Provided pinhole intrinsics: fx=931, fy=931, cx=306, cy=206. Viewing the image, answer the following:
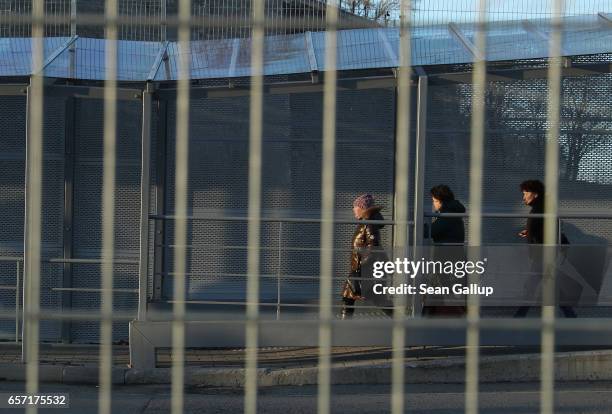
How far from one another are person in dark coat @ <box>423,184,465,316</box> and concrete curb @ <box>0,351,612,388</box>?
90 centimetres

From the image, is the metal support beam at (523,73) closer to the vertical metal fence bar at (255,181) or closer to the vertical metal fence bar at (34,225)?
the vertical metal fence bar at (255,181)

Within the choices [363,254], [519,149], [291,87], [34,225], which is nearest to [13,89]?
[291,87]

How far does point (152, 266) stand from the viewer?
9828 millimetres

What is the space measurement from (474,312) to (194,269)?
7344mm

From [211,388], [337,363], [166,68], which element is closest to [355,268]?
[337,363]

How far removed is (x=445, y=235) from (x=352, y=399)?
2.00 meters

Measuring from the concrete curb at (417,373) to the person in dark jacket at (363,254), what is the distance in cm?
59

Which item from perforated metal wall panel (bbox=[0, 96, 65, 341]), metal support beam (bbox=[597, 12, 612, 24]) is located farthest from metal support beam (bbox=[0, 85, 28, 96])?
metal support beam (bbox=[597, 12, 612, 24])

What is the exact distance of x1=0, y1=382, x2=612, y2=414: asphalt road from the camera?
22.4ft

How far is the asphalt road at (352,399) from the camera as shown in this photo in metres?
6.83

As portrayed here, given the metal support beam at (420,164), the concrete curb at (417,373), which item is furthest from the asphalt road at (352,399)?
the metal support beam at (420,164)

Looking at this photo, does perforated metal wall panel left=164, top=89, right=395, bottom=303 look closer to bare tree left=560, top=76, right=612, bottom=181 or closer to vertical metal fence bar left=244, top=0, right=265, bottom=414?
bare tree left=560, top=76, right=612, bottom=181

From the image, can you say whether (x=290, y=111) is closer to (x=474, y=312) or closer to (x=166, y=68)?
(x=166, y=68)

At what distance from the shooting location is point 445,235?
855 cm
